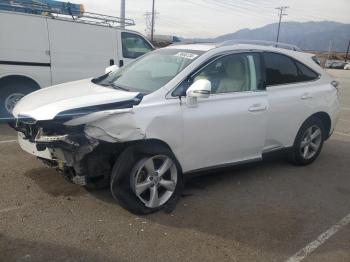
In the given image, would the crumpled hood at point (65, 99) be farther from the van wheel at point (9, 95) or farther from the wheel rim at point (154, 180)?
the van wheel at point (9, 95)

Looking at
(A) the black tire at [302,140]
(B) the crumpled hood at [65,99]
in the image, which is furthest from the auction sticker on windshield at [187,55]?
(A) the black tire at [302,140]

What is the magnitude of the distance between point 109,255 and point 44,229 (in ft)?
2.42

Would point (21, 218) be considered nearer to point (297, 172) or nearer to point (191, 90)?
point (191, 90)

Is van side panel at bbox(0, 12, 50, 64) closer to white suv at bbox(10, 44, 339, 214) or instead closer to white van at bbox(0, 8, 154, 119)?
white van at bbox(0, 8, 154, 119)

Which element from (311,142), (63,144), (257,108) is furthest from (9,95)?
(311,142)

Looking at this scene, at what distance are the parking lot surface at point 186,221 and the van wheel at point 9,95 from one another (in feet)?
8.58

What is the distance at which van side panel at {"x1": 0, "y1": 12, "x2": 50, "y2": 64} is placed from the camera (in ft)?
24.3

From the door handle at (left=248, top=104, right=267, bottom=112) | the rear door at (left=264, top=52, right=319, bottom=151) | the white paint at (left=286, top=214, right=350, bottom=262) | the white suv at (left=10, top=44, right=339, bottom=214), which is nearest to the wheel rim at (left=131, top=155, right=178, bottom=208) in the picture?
the white suv at (left=10, top=44, right=339, bottom=214)

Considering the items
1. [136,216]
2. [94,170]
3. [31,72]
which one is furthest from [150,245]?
[31,72]

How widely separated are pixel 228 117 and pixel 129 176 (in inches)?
53.5

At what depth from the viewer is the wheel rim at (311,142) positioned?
584 centimetres

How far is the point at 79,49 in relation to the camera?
8484mm

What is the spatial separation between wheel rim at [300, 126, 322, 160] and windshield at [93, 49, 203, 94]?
86.7 inches

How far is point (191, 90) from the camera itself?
4129mm
